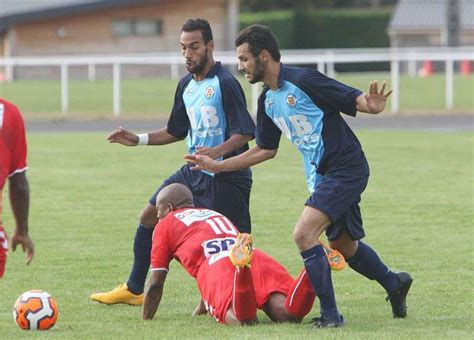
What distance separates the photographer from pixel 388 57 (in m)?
29.8

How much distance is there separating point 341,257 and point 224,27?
44.8m

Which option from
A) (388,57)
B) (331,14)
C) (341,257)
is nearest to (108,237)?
(341,257)

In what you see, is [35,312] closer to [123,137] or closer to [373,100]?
[123,137]

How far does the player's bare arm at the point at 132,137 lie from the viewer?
29.2 ft

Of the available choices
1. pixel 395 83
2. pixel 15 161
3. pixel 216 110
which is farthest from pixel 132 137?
pixel 395 83

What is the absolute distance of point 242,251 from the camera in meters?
7.42

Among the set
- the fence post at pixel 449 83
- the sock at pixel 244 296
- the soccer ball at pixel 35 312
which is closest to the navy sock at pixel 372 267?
the sock at pixel 244 296

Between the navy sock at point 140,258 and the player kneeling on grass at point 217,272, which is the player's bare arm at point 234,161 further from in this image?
the navy sock at point 140,258

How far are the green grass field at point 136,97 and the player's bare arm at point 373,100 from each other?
867 inches

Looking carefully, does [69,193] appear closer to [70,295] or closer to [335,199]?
[70,295]

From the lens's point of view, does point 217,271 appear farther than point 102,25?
No

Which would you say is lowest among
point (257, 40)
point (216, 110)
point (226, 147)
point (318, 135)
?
point (226, 147)

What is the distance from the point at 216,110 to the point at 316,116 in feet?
4.05

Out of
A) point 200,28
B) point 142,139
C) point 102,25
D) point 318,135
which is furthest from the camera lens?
point 102,25
